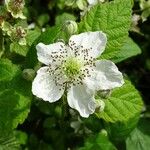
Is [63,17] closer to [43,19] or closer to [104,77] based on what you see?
[43,19]

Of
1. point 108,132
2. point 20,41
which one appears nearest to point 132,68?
point 108,132

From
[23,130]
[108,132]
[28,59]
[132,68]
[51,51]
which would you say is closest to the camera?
[51,51]

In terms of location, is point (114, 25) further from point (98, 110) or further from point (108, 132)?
point (108, 132)

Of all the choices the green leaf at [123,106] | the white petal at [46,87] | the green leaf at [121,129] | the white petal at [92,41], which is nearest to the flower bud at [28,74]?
the white petal at [46,87]

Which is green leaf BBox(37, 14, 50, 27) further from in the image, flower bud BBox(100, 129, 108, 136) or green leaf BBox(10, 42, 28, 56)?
flower bud BBox(100, 129, 108, 136)

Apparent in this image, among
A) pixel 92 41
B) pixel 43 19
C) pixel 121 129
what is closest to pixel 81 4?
pixel 43 19

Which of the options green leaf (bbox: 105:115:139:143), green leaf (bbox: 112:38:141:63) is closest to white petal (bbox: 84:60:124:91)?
green leaf (bbox: 112:38:141:63)
